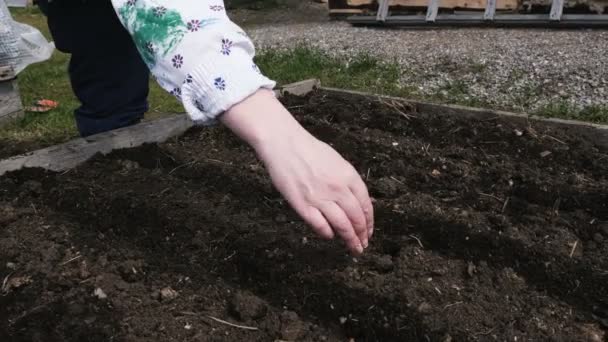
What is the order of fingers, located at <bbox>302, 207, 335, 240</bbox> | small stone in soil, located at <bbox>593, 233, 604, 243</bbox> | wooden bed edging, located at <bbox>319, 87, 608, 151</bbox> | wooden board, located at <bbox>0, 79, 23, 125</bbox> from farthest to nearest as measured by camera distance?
wooden board, located at <bbox>0, 79, 23, 125</bbox> < wooden bed edging, located at <bbox>319, 87, 608, 151</bbox> < small stone in soil, located at <bbox>593, 233, 604, 243</bbox> < fingers, located at <bbox>302, 207, 335, 240</bbox>

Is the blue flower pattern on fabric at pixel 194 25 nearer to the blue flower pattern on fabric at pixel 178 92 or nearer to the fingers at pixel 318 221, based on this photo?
the blue flower pattern on fabric at pixel 178 92

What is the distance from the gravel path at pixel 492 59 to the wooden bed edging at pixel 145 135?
41 cm

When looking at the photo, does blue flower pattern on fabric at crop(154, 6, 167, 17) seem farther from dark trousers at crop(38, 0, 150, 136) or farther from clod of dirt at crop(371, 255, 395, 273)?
dark trousers at crop(38, 0, 150, 136)

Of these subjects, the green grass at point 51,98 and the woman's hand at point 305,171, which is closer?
the woman's hand at point 305,171

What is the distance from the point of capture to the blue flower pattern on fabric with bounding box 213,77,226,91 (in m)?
1.13

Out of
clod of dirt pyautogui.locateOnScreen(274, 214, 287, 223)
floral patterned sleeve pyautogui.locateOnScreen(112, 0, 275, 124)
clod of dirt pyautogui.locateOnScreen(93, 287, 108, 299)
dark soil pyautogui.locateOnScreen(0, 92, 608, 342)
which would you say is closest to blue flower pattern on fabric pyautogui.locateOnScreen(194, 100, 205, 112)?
floral patterned sleeve pyautogui.locateOnScreen(112, 0, 275, 124)

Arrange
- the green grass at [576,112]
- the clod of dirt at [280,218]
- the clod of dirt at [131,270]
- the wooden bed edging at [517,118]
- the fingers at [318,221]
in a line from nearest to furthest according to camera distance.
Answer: the fingers at [318,221] → the clod of dirt at [131,270] → the clod of dirt at [280,218] → the wooden bed edging at [517,118] → the green grass at [576,112]

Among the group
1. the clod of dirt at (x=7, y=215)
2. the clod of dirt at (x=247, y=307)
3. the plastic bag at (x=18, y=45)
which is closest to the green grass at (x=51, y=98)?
the plastic bag at (x=18, y=45)

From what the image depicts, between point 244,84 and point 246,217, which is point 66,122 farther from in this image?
point 244,84

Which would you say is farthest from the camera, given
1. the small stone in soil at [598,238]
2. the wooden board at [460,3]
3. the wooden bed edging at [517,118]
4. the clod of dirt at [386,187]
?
the wooden board at [460,3]

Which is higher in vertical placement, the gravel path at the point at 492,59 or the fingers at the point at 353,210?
the fingers at the point at 353,210

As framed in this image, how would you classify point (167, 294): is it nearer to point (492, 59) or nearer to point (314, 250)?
point (314, 250)

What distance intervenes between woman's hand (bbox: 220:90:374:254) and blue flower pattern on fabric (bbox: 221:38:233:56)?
0.10 m

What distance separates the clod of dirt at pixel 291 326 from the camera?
5.25 feet
